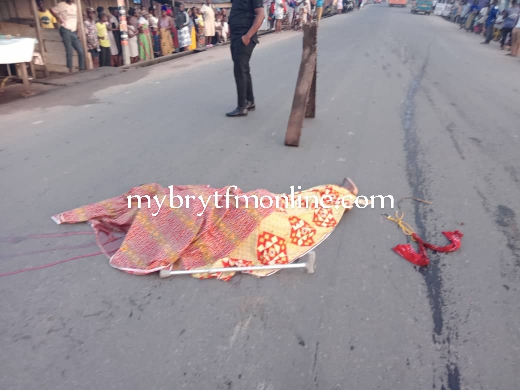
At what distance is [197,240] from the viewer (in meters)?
2.85

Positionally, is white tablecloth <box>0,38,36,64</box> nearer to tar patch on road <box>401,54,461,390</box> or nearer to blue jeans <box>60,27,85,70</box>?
blue jeans <box>60,27,85,70</box>

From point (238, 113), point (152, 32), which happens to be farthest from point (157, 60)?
point (238, 113)

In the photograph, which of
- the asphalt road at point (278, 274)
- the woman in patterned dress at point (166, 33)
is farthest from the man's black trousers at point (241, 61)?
the woman in patterned dress at point (166, 33)

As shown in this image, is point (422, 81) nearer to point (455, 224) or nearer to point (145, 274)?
point (455, 224)

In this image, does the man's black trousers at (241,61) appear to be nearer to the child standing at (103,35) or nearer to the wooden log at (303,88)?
the wooden log at (303,88)

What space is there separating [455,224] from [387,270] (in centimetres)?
94

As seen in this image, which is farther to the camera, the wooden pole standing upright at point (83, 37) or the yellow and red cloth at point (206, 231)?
the wooden pole standing upright at point (83, 37)

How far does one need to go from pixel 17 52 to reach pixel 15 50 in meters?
0.05

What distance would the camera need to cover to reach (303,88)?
5.04 m

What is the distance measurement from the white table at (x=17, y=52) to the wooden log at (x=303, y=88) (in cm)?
556

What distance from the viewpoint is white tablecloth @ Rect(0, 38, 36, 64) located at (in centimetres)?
732

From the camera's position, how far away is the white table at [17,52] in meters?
7.33

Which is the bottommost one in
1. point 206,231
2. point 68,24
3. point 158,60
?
point 158,60

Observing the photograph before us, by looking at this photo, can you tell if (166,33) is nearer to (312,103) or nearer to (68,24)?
(68,24)
